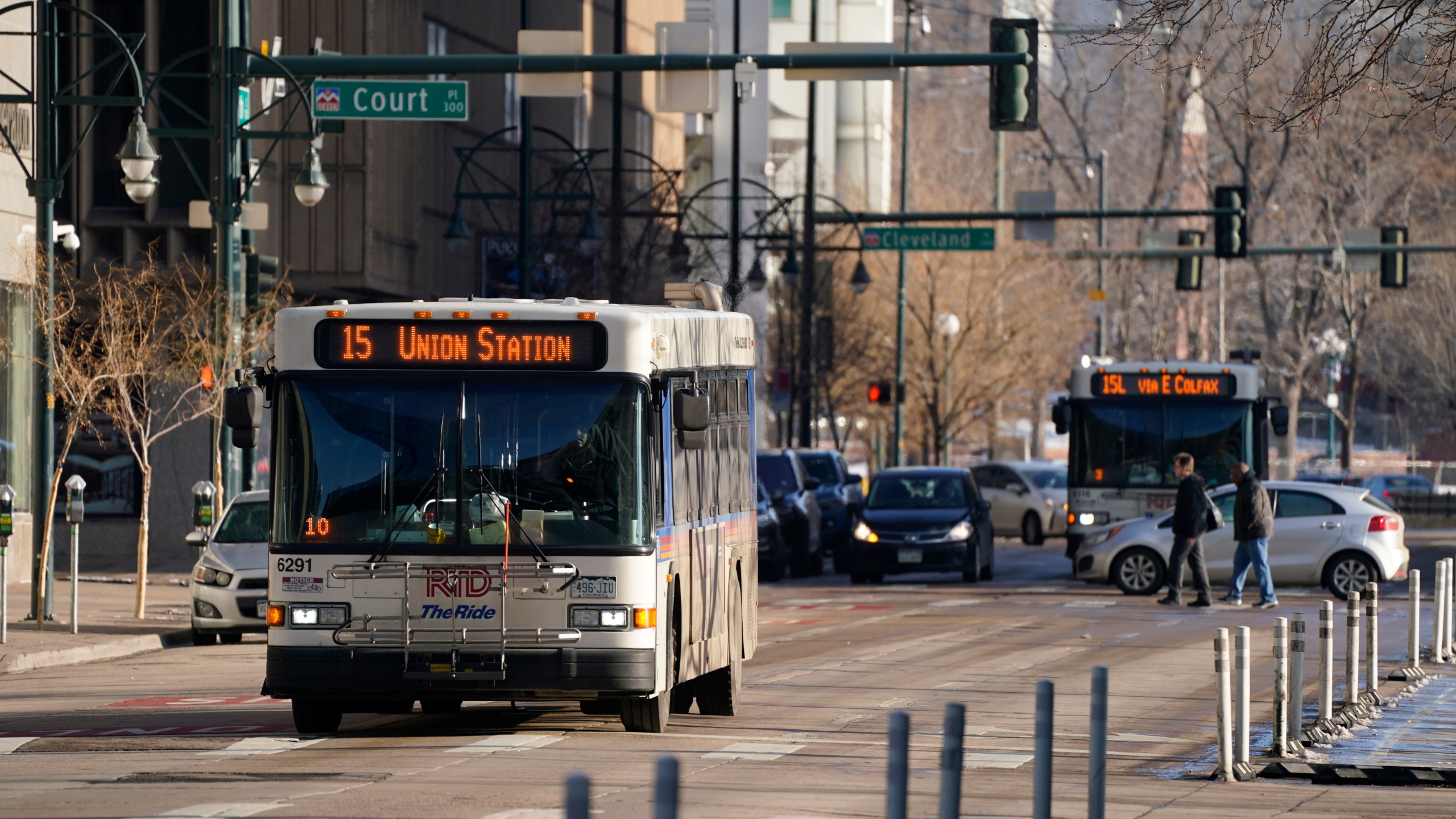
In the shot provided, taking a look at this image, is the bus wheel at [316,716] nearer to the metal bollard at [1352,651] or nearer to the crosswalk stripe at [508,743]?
the crosswalk stripe at [508,743]

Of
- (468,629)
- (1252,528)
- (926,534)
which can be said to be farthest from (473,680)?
(926,534)

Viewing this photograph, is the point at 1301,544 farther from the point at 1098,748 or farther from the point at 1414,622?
the point at 1098,748

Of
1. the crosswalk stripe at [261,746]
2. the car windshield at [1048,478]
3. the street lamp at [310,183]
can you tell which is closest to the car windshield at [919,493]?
the street lamp at [310,183]

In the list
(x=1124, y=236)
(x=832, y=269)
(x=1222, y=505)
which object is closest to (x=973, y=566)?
(x=1222, y=505)

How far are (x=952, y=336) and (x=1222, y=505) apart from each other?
28.1 meters

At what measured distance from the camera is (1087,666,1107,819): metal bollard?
28.9 feet

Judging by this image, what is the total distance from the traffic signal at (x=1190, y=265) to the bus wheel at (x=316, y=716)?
3071 cm

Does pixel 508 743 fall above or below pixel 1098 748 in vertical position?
below

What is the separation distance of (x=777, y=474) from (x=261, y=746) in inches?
839

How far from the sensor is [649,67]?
22.8m

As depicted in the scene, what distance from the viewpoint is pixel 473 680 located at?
500 inches

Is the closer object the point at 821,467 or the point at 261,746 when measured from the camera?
the point at 261,746

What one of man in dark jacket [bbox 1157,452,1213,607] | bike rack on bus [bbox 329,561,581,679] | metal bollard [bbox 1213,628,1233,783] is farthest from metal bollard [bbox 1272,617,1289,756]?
man in dark jacket [bbox 1157,452,1213,607]

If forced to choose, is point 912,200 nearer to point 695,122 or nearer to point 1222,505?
point 695,122
